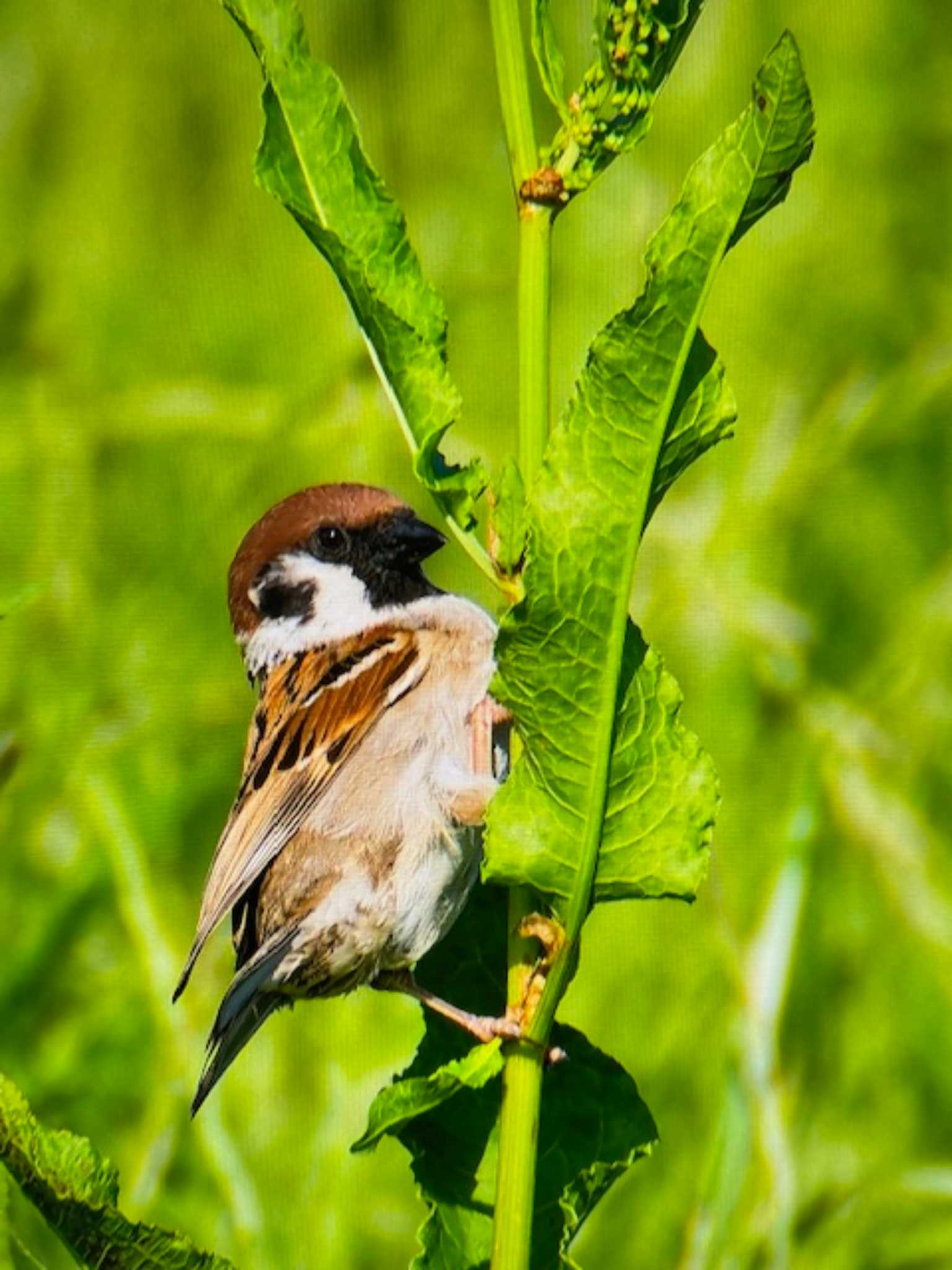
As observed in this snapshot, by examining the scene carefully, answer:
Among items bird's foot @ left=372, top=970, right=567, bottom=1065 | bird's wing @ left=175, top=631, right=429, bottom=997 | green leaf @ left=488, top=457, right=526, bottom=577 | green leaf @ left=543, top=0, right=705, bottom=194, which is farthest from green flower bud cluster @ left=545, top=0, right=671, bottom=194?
bird's wing @ left=175, top=631, right=429, bottom=997

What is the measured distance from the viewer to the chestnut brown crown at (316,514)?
4.93 feet

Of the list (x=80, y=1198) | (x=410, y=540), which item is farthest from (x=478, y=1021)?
(x=410, y=540)

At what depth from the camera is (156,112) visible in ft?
7.13

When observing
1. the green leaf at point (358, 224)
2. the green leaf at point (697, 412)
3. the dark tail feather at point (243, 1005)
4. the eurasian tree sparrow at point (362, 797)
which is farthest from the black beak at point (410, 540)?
the green leaf at point (697, 412)

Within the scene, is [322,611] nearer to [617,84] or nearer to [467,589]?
[467,589]

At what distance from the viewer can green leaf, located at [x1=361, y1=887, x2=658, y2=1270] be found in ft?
3.04

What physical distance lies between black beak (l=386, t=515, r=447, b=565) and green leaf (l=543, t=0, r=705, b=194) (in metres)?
0.67

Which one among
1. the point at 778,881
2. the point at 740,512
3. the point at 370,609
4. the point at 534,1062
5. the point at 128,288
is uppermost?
the point at 128,288

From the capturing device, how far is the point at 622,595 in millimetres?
770

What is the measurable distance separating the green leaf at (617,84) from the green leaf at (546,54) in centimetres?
2

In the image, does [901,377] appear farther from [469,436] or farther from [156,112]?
[156,112]

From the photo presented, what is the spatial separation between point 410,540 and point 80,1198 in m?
0.77

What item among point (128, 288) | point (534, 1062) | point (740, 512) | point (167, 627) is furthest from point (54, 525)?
point (534, 1062)

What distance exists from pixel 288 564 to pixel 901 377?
38.1 inches
